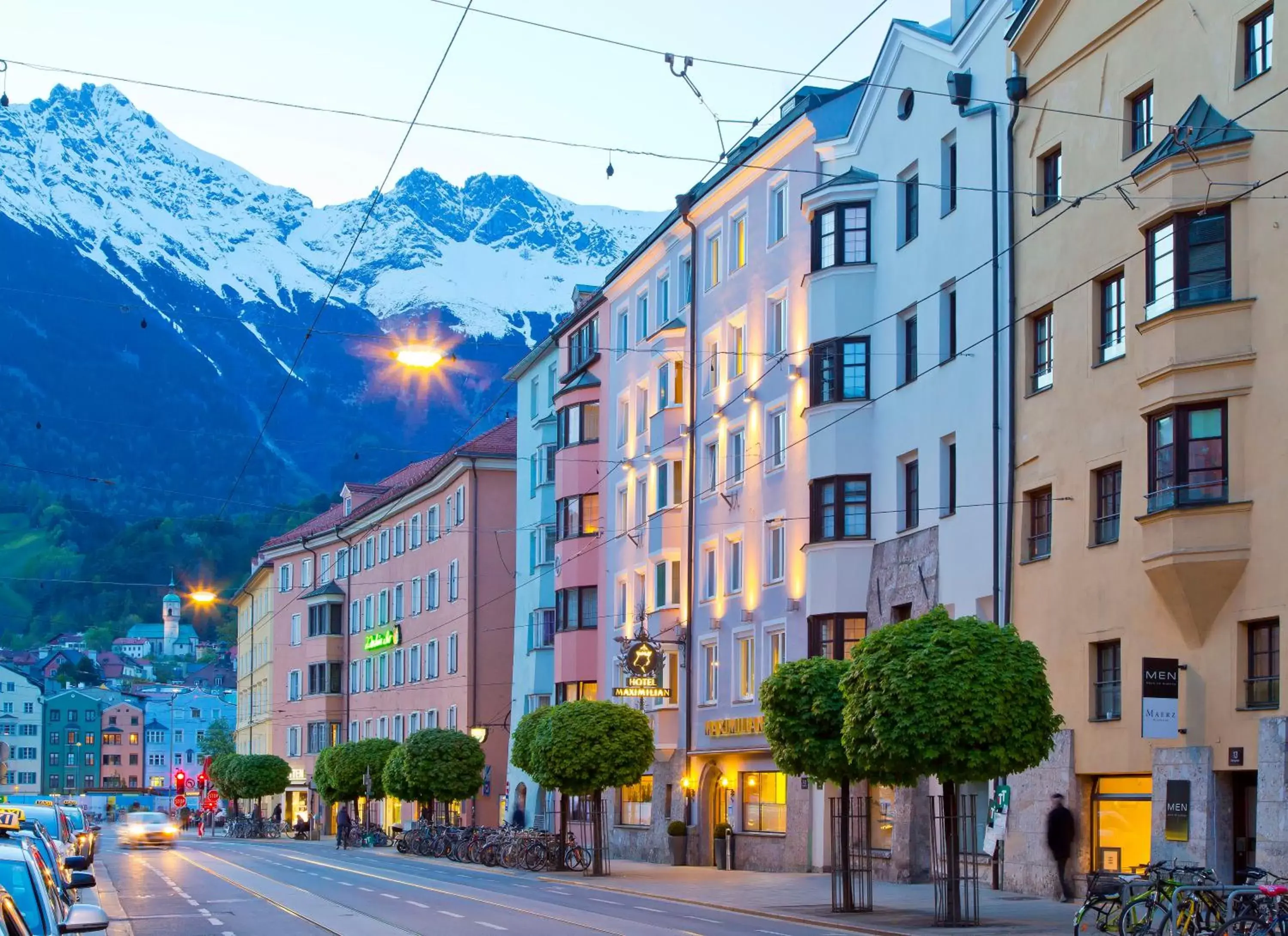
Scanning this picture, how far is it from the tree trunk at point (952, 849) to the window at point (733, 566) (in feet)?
75.9

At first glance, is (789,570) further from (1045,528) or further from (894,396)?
(1045,528)

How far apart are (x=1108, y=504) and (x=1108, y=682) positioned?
323cm

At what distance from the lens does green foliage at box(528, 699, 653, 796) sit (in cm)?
4912

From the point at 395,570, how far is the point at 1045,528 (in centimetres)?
5944

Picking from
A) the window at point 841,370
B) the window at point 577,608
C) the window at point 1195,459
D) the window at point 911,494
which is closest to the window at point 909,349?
the window at point 841,370

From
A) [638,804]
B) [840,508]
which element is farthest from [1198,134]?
[638,804]

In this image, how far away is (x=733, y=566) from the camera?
5391 cm

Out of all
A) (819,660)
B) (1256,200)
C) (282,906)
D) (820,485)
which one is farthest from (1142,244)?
(282,906)

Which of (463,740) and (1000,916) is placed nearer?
(1000,916)

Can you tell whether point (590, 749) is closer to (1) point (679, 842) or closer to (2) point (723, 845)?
(2) point (723, 845)

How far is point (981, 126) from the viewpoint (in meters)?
40.3

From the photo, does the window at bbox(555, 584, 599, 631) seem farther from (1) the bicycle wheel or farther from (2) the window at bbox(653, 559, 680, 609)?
(1) the bicycle wheel

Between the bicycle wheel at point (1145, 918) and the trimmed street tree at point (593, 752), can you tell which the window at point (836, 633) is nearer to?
the trimmed street tree at point (593, 752)

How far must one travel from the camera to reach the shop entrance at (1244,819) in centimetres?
3019
